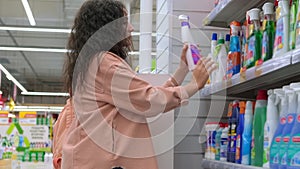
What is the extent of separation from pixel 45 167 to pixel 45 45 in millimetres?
8098

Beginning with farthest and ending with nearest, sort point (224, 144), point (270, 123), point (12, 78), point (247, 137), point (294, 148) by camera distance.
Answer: point (12, 78) < point (224, 144) < point (247, 137) < point (270, 123) < point (294, 148)

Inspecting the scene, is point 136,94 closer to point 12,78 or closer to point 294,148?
point 294,148

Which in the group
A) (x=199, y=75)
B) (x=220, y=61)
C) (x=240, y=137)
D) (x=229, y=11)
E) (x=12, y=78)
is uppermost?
(x=12, y=78)

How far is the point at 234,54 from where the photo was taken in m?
2.16

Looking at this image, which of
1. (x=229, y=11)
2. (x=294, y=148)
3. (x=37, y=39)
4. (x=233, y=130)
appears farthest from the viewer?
(x=37, y=39)

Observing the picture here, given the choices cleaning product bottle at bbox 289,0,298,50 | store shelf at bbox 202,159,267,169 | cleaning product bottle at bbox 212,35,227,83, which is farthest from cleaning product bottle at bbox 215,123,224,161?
cleaning product bottle at bbox 289,0,298,50

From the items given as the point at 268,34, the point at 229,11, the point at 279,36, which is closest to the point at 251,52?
the point at 268,34

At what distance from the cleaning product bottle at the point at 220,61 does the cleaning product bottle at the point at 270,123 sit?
2.10ft

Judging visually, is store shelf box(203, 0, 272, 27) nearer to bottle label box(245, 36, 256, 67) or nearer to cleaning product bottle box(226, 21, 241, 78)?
cleaning product bottle box(226, 21, 241, 78)

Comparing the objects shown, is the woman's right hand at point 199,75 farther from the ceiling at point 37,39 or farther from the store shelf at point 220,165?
the ceiling at point 37,39

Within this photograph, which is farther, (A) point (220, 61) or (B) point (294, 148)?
(A) point (220, 61)

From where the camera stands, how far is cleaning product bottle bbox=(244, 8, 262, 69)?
5.96ft

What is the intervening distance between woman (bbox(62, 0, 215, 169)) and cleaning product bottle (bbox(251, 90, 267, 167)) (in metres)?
0.24

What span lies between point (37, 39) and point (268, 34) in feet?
31.1
